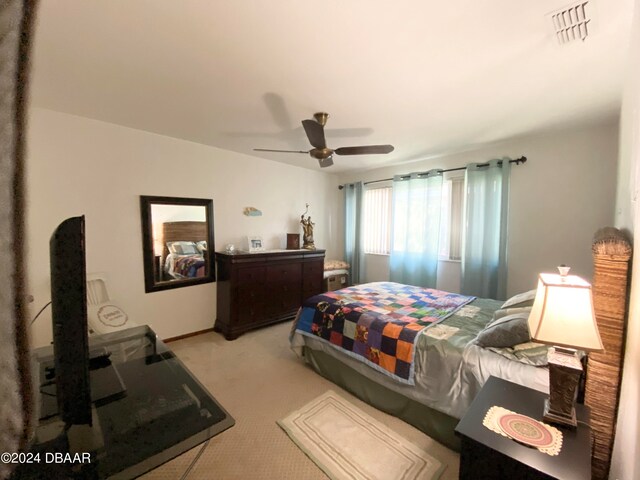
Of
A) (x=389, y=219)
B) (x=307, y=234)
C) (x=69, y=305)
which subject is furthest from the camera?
(x=389, y=219)

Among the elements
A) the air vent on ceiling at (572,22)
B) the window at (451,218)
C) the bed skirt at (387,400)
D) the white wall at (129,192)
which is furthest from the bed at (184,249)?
the air vent on ceiling at (572,22)

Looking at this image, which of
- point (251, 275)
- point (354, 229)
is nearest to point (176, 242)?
point (251, 275)

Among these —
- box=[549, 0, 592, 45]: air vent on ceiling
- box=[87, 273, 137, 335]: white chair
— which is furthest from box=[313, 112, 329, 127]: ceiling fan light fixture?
box=[87, 273, 137, 335]: white chair

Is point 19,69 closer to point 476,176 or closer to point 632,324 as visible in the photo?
point 632,324

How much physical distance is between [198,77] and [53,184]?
5.71 ft

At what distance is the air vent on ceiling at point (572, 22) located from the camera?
4.24 ft

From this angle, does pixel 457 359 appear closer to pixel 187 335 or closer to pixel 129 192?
pixel 187 335

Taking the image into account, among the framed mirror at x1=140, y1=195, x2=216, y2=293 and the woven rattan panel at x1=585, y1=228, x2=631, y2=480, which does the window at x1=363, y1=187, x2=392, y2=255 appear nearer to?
the framed mirror at x1=140, y1=195, x2=216, y2=293

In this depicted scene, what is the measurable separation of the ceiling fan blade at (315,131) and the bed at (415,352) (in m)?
1.40

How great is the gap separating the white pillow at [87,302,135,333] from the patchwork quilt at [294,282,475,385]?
1.52 metres

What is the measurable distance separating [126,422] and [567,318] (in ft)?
5.91

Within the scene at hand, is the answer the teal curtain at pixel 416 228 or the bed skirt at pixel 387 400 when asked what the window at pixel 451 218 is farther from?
the bed skirt at pixel 387 400

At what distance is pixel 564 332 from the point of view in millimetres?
1067

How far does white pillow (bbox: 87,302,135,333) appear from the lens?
2.27 meters
